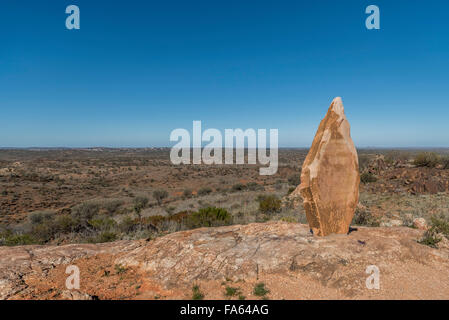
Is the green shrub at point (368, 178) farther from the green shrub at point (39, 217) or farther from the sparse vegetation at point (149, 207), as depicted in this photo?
the green shrub at point (39, 217)

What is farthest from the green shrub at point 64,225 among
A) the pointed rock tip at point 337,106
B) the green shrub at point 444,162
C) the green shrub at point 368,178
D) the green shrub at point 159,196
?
the green shrub at point 444,162

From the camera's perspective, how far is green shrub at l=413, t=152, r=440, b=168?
18641 mm

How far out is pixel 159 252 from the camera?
18.4 feet

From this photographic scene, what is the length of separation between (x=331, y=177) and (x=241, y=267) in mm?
3085

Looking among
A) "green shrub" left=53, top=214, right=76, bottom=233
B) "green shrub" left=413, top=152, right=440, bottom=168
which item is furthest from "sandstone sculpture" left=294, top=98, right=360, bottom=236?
"green shrub" left=413, top=152, right=440, bottom=168

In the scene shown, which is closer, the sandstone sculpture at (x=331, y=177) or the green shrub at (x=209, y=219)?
the sandstone sculpture at (x=331, y=177)

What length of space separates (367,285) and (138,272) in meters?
4.58

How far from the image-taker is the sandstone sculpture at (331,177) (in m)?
5.60

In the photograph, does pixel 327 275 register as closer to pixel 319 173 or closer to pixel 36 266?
pixel 319 173

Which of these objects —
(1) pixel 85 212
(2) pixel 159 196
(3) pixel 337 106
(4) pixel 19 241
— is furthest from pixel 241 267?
(2) pixel 159 196

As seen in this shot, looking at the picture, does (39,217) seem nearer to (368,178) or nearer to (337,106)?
(337,106)

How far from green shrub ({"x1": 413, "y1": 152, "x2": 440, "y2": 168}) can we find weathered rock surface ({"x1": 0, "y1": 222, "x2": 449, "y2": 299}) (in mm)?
16938

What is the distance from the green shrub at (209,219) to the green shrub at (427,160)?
18.8 meters
